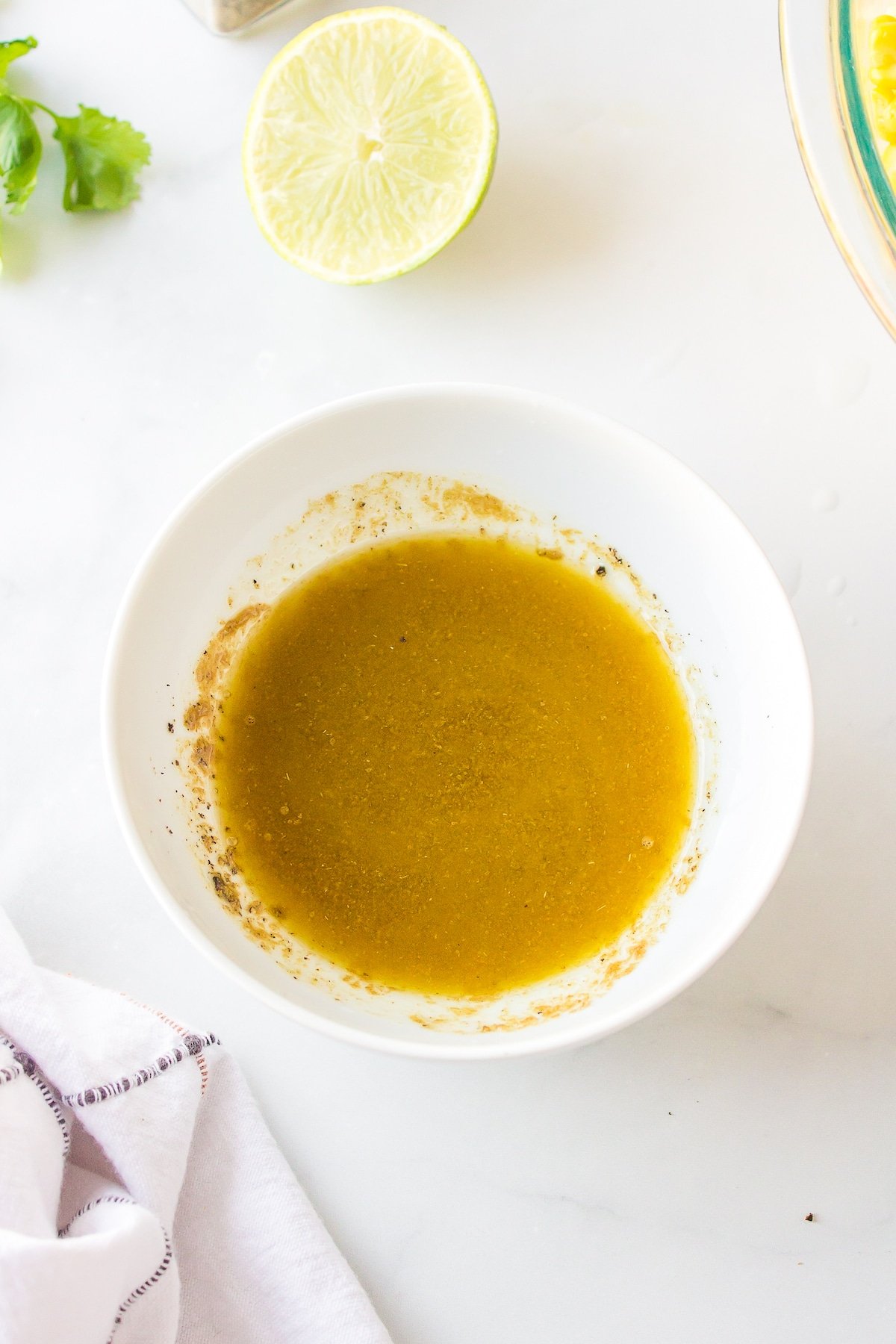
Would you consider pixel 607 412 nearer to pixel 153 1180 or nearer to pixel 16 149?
pixel 16 149

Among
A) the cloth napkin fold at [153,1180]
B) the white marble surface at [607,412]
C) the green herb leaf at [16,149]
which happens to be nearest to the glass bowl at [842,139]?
the white marble surface at [607,412]

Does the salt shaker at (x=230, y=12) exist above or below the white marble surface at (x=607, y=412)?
above

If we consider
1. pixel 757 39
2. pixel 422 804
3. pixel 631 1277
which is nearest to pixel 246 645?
pixel 422 804

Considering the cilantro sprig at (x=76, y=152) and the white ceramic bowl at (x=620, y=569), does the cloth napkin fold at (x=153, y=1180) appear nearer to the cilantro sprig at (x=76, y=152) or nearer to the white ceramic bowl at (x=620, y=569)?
the white ceramic bowl at (x=620, y=569)

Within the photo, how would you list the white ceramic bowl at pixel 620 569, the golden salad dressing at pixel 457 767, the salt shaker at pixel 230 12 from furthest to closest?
the salt shaker at pixel 230 12, the golden salad dressing at pixel 457 767, the white ceramic bowl at pixel 620 569

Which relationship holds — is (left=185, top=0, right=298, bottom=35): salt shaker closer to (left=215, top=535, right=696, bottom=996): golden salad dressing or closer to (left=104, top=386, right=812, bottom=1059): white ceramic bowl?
(left=104, top=386, right=812, bottom=1059): white ceramic bowl

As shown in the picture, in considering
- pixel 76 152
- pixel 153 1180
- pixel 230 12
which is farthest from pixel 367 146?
pixel 153 1180
